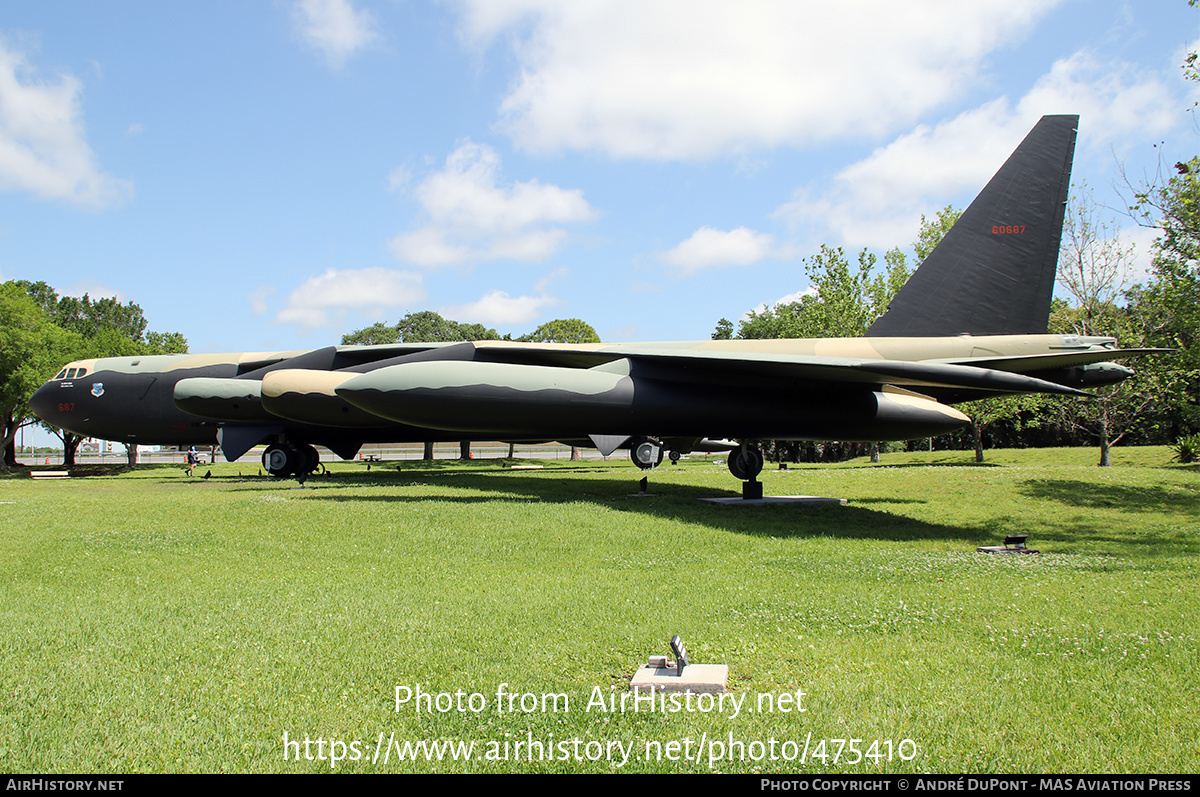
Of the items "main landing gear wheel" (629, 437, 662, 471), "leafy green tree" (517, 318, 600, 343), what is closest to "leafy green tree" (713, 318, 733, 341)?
"leafy green tree" (517, 318, 600, 343)

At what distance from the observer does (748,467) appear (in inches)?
571

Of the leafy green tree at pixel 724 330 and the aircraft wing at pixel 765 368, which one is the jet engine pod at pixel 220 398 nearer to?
the aircraft wing at pixel 765 368

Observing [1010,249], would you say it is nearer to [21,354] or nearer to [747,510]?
[747,510]

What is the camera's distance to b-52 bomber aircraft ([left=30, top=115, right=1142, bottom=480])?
12.5 meters

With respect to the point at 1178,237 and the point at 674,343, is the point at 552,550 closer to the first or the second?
the point at 674,343

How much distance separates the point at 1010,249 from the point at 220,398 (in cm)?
1788

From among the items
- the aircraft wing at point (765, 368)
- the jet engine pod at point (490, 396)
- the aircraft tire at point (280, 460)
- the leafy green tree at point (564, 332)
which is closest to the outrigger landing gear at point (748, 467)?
the aircraft wing at point (765, 368)

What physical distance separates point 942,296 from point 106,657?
48.1 feet

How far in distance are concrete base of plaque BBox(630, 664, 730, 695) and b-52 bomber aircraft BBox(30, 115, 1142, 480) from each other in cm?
756

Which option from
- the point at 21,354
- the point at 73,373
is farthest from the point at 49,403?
the point at 21,354

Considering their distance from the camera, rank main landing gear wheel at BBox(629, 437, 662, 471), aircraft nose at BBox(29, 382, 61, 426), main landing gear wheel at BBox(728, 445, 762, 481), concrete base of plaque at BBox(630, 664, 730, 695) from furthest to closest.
→ main landing gear wheel at BBox(629, 437, 662, 471) < aircraft nose at BBox(29, 382, 61, 426) < main landing gear wheel at BBox(728, 445, 762, 481) < concrete base of plaque at BBox(630, 664, 730, 695)

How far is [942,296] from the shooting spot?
47.5ft

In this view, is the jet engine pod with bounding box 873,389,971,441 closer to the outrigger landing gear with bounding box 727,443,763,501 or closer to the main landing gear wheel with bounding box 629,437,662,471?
the outrigger landing gear with bounding box 727,443,763,501

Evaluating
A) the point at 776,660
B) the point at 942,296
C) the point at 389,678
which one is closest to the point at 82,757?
the point at 389,678
